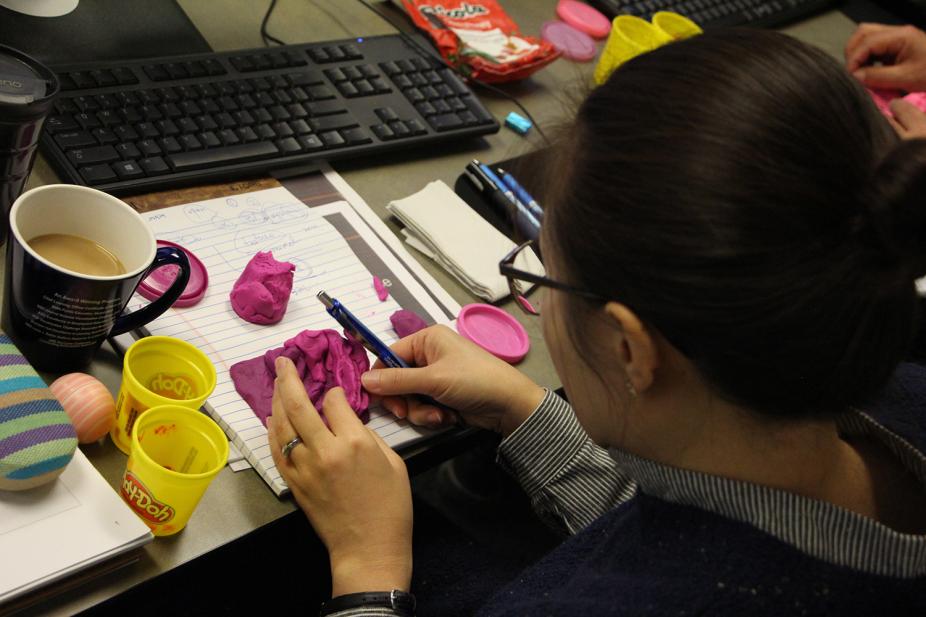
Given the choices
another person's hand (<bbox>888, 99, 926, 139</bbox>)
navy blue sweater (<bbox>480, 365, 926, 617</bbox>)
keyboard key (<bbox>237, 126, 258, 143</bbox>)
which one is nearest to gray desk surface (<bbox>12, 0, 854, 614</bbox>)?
keyboard key (<bbox>237, 126, 258, 143</bbox>)

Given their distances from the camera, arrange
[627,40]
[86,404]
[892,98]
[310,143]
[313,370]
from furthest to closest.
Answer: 1. [892,98]
2. [627,40]
3. [310,143]
4. [313,370]
5. [86,404]

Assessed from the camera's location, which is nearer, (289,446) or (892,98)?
(289,446)

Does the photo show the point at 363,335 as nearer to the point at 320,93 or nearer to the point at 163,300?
the point at 163,300

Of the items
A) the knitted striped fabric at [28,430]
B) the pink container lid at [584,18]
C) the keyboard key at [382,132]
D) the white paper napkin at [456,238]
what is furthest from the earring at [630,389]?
the pink container lid at [584,18]

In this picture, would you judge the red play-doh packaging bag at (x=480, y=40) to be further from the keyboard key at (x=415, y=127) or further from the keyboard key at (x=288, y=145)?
the keyboard key at (x=288, y=145)

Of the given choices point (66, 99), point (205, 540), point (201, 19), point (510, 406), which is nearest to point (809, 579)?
point (510, 406)

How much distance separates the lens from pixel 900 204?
545 millimetres

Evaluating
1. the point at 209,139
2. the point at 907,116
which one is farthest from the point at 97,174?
the point at 907,116

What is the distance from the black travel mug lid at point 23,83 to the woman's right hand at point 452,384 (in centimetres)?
34

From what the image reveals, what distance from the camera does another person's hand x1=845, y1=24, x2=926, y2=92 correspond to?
144cm

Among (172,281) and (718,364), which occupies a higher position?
(718,364)

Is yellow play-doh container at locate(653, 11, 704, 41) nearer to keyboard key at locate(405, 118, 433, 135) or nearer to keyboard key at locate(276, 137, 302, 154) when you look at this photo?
keyboard key at locate(405, 118, 433, 135)

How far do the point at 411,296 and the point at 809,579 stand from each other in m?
0.46

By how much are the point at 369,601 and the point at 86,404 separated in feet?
0.88
